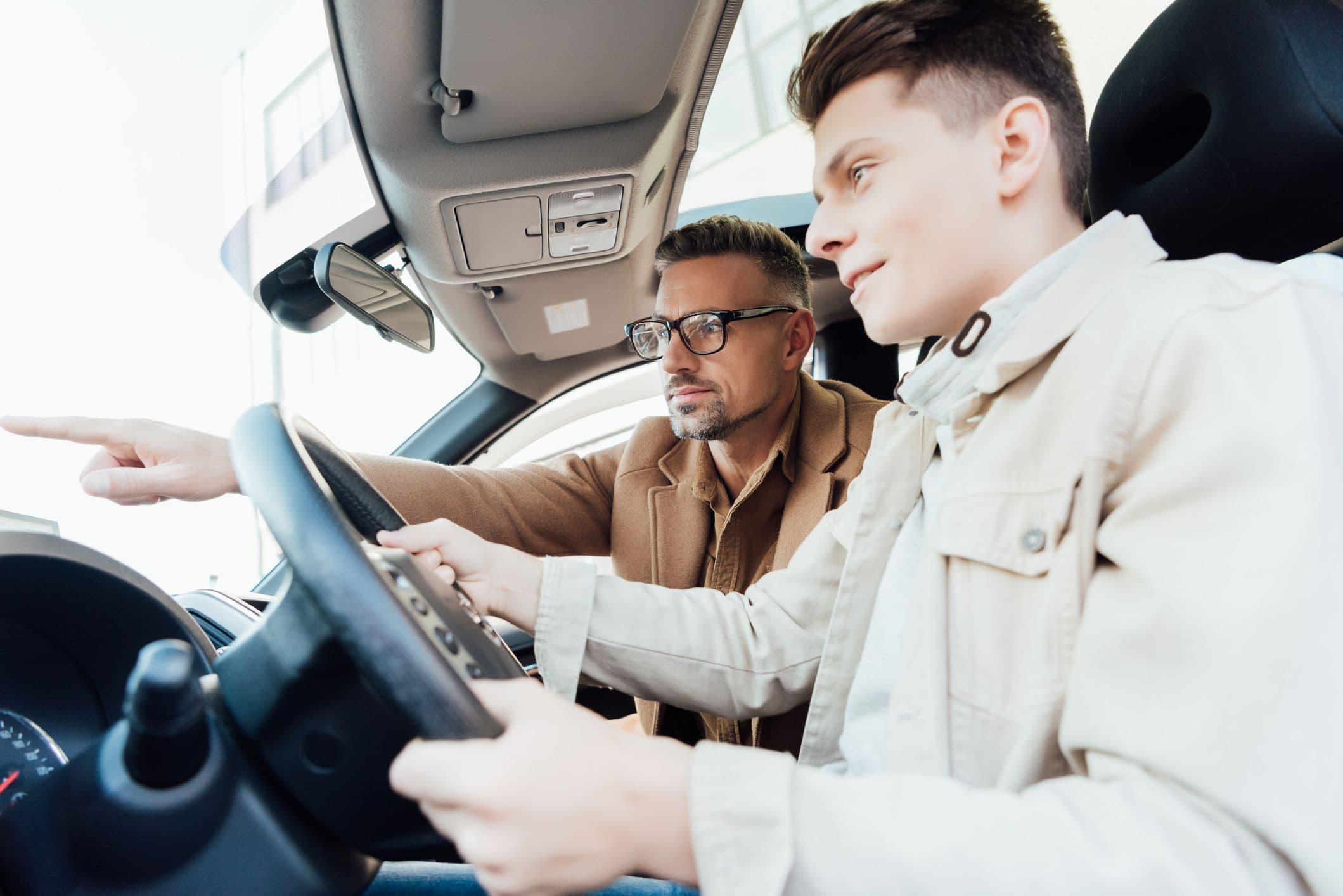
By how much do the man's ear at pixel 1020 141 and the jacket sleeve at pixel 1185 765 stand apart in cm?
44

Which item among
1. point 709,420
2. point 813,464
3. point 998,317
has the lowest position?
point 813,464

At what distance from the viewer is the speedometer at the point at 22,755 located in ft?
2.68

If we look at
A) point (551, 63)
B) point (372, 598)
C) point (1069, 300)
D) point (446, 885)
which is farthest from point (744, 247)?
point (372, 598)

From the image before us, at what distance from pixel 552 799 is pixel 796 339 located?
1762 millimetres

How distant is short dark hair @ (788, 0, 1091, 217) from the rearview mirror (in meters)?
0.98

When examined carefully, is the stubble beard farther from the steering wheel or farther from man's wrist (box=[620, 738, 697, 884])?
man's wrist (box=[620, 738, 697, 884])

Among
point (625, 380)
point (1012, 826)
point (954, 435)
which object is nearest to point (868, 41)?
point (954, 435)

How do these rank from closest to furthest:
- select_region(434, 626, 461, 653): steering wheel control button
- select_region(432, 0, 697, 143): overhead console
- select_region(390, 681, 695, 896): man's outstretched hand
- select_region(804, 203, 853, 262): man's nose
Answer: select_region(390, 681, 695, 896): man's outstretched hand, select_region(434, 626, 461, 653): steering wheel control button, select_region(804, 203, 853, 262): man's nose, select_region(432, 0, 697, 143): overhead console

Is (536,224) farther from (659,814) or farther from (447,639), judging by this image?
(659,814)

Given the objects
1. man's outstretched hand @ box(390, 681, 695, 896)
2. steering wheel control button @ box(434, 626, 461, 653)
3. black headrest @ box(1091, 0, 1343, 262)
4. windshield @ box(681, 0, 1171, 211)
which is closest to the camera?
man's outstretched hand @ box(390, 681, 695, 896)

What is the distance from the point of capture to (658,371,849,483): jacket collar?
1.87 metres

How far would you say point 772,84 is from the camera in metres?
1.88

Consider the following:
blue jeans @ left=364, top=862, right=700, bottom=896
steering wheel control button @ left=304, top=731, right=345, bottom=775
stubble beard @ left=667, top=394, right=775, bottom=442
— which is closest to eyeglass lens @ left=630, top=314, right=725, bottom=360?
stubble beard @ left=667, top=394, right=775, bottom=442

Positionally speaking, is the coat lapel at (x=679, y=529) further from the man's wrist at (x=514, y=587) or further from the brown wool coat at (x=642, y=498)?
the man's wrist at (x=514, y=587)
